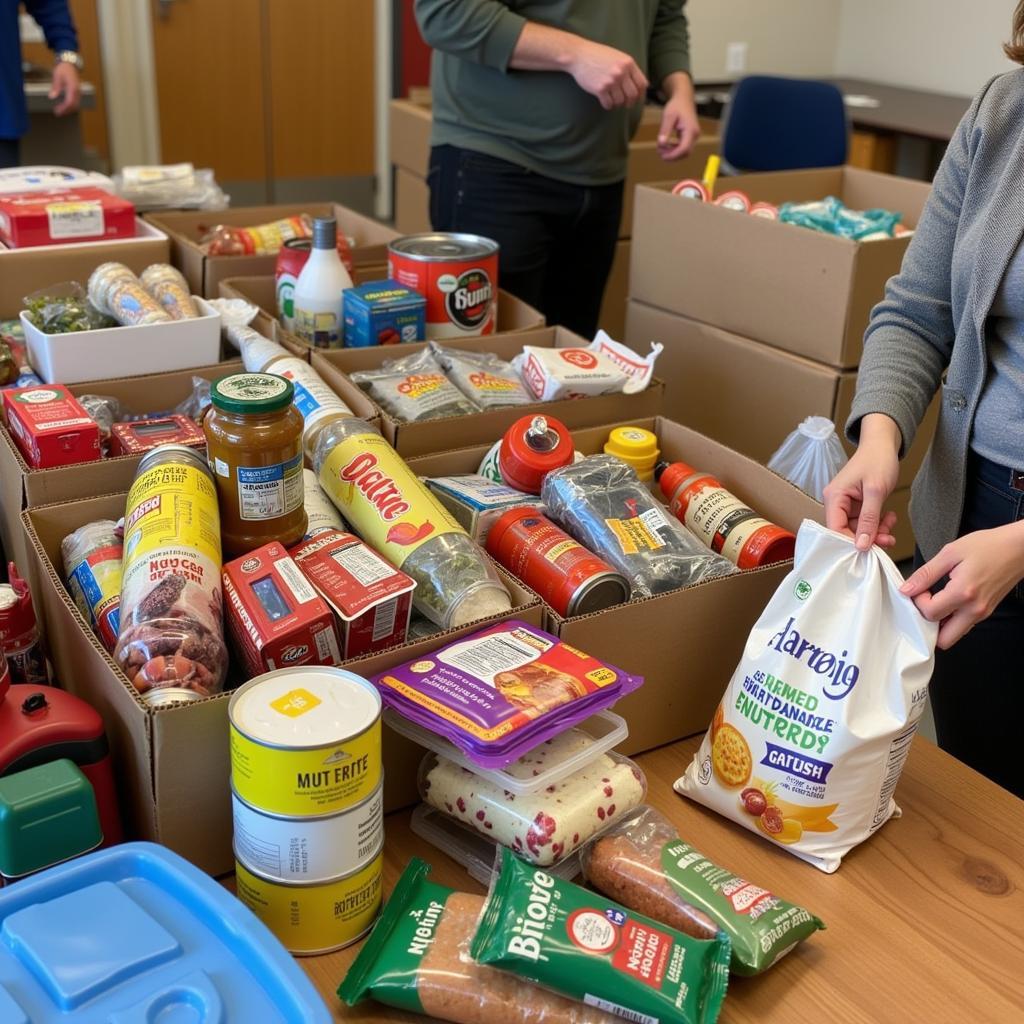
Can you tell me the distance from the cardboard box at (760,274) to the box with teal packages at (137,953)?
1.52 metres

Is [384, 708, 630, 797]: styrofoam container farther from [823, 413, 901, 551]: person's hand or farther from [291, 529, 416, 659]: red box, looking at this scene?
[823, 413, 901, 551]: person's hand

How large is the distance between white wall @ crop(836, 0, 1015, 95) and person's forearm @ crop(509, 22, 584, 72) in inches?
139

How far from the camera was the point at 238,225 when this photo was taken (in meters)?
2.17

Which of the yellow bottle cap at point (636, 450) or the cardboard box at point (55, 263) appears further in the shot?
the cardboard box at point (55, 263)

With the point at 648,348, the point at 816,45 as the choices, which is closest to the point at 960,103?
the point at 816,45

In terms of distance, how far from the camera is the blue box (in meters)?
1.58

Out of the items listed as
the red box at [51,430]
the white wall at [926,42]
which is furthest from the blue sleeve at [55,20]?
the white wall at [926,42]

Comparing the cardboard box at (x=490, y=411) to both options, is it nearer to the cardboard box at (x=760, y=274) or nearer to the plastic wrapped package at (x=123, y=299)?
the plastic wrapped package at (x=123, y=299)

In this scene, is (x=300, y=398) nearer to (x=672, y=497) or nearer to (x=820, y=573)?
(x=672, y=497)

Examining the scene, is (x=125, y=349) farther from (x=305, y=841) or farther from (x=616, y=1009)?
(x=616, y=1009)

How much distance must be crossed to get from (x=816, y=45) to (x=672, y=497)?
4921 mm

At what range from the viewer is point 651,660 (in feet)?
3.52

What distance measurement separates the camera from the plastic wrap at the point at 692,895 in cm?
84

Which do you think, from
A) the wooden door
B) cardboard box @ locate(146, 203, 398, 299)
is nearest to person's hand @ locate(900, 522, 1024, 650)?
cardboard box @ locate(146, 203, 398, 299)
